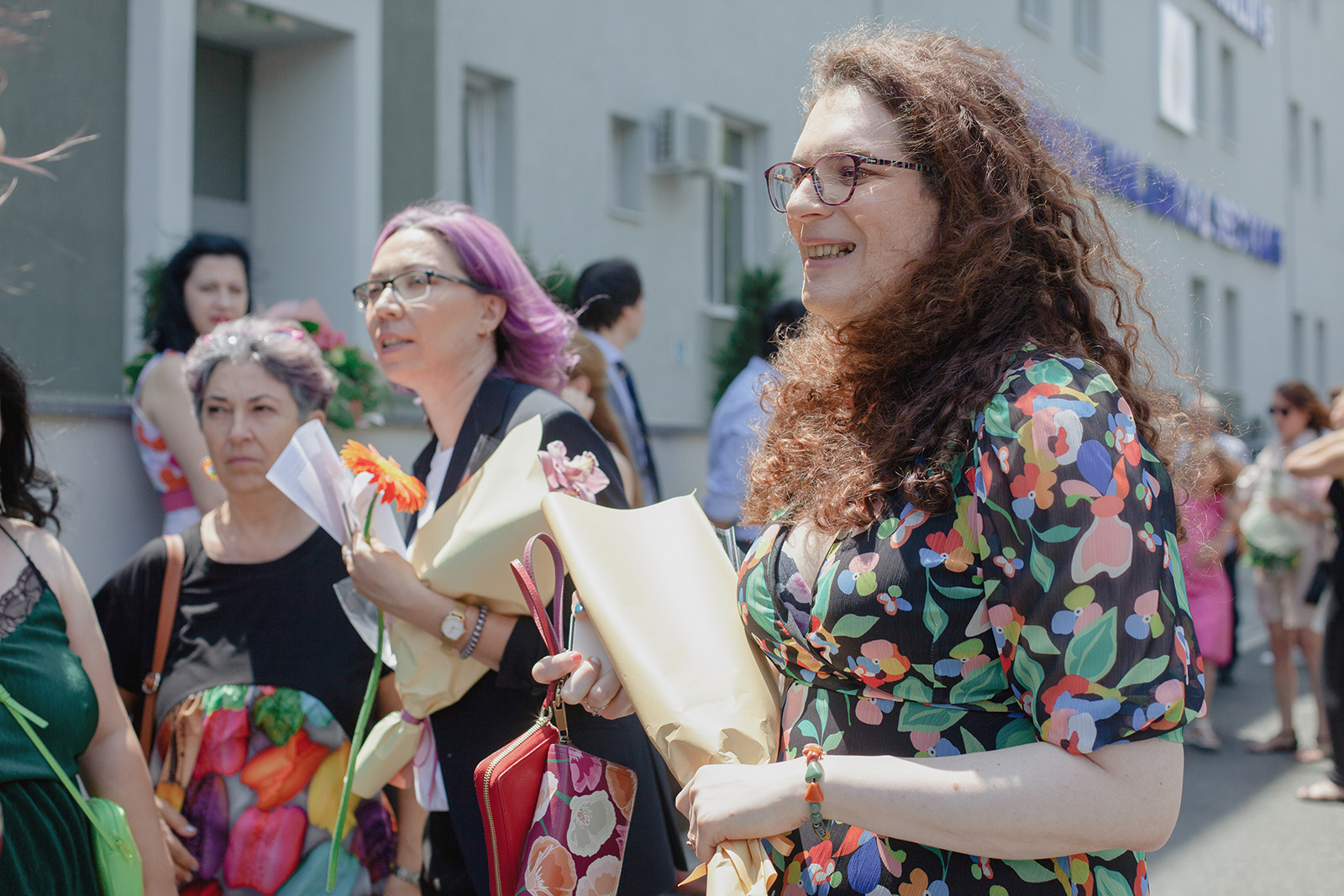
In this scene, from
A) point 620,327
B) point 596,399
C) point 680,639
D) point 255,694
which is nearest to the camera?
point 680,639

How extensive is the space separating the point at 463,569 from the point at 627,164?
882cm

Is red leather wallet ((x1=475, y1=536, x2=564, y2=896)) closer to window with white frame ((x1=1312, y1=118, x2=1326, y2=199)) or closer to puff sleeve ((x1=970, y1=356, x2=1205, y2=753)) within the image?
puff sleeve ((x1=970, y1=356, x2=1205, y2=753))

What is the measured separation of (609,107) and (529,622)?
8531mm

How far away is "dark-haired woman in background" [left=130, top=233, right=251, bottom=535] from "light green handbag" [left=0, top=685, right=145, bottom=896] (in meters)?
1.48

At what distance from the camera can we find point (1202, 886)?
14.6ft

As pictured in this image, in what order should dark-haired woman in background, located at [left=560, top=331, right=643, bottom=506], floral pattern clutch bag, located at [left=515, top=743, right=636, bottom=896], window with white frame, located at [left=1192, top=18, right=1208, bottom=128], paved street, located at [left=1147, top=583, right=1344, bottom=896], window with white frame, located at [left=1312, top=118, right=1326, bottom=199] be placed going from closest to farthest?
floral pattern clutch bag, located at [left=515, top=743, right=636, bottom=896], paved street, located at [left=1147, top=583, right=1344, bottom=896], dark-haired woman in background, located at [left=560, top=331, right=643, bottom=506], window with white frame, located at [left=1192, top=18, right=1208, bottom=128], window with white frame, located at [left=1312, top=118, right=1326, bottom=199]

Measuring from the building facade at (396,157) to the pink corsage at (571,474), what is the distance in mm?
1031

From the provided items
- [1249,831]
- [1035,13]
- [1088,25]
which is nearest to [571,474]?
[1249,831]

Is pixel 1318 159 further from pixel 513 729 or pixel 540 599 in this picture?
pixel 540 599

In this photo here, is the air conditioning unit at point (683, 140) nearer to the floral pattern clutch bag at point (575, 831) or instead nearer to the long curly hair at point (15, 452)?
the long curly hair at point (15, 452)

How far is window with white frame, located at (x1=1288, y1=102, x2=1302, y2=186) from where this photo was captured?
2495 centimetres

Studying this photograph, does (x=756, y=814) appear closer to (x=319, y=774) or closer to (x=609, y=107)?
(x=319, y=774)

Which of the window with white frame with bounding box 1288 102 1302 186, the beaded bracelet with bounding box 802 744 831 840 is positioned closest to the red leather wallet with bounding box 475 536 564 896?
the beaded bracelet with bounding box 802 744 831 840

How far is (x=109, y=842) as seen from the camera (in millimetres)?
2207
